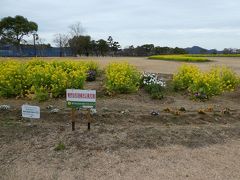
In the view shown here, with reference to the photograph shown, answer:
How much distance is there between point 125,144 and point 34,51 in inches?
2439

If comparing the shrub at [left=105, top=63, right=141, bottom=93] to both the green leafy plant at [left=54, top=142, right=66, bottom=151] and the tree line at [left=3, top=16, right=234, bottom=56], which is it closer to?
the green leafy plant at [left=54, top=142, right=66, bottom=151]

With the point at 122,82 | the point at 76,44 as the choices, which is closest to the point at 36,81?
the point at 122,82

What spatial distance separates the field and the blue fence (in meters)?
54.0

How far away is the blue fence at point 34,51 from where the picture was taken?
60.8 meters

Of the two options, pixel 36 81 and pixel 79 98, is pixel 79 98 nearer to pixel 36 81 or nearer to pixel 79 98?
pixel 79 98

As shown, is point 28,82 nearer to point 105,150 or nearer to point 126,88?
point 126,88

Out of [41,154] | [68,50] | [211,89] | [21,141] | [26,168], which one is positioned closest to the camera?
[26,168]

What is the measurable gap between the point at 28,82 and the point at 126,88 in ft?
7.27

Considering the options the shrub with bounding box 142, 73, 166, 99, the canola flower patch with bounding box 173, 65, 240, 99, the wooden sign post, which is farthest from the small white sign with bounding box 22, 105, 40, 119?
the canola flower patch with bounding box 173, 65, 240, 99

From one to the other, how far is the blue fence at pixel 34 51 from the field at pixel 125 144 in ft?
177

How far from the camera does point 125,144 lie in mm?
5547

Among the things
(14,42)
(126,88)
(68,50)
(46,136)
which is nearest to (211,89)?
(126,88)

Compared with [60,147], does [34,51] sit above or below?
below

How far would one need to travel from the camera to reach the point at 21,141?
569 cm
